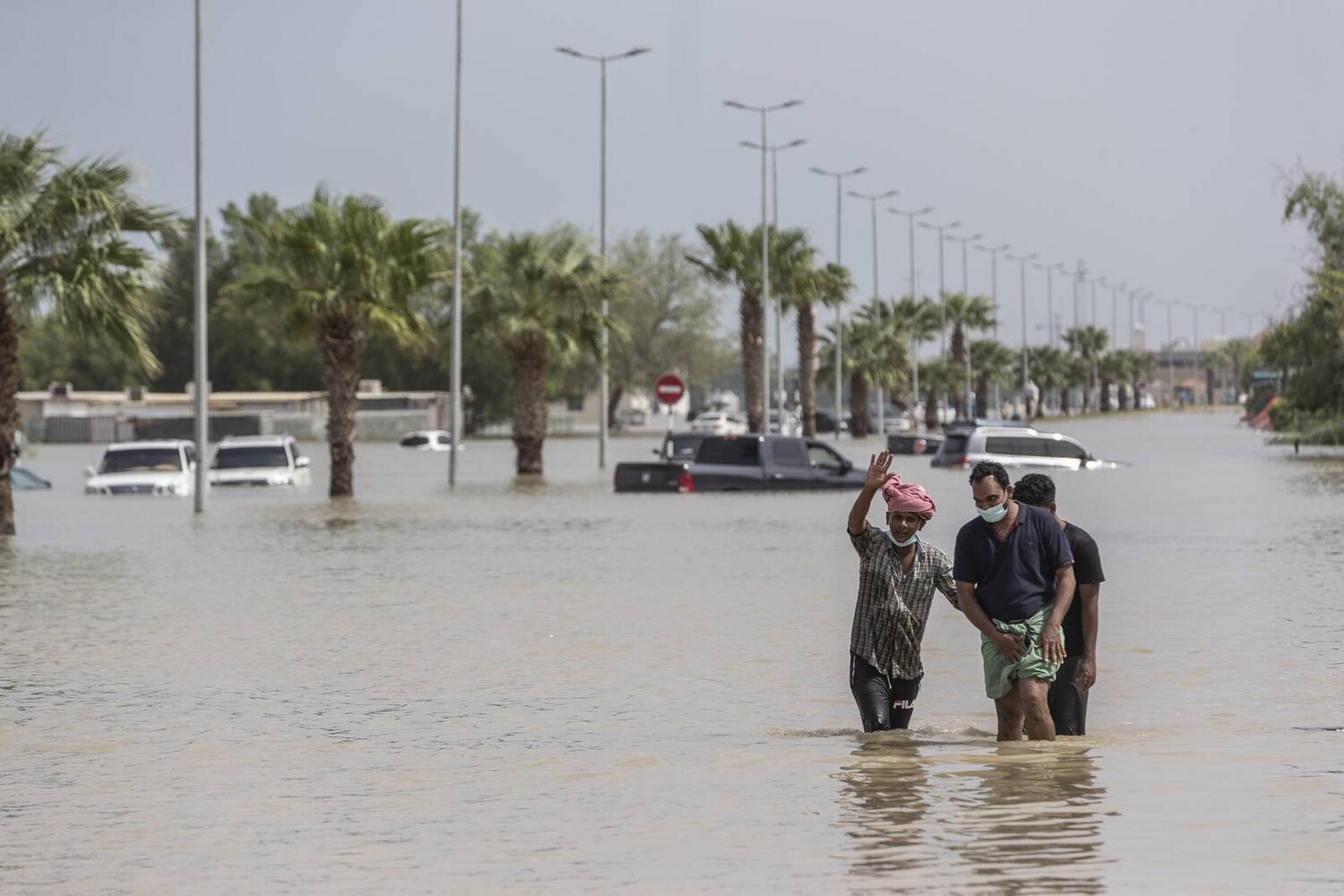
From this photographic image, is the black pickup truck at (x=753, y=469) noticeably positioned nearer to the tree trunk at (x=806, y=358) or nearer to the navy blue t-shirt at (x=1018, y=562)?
the navy blue t-shirt at (x=1018, y=562)

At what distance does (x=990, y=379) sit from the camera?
162m

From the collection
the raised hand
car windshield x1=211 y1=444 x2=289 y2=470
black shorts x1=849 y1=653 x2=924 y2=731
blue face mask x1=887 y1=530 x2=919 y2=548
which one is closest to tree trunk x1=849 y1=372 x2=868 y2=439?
car windshield x1=211 y1=444 x2=289 y2=470

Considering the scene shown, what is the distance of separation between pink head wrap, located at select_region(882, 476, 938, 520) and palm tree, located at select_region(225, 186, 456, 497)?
3623 cm

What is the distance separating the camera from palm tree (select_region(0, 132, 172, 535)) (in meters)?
32.2

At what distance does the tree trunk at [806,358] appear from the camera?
94688 millimetres

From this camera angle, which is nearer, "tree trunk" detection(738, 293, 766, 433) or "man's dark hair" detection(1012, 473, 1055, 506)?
"man's dark hair" detection(1012, 473, 1055, 506)

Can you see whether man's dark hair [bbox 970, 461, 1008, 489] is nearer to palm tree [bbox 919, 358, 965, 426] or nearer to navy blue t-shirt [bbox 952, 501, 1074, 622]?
navy blue t-shirt [bbox 952, 501, 1074, 622]

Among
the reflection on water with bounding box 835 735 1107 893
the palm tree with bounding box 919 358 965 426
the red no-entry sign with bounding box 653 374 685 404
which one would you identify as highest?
the palm tree with bounding box 919 358 965 426

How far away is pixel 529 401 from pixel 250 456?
1059 centimetres

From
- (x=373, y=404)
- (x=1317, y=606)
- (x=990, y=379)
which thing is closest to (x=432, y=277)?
(x=1317, y=606)

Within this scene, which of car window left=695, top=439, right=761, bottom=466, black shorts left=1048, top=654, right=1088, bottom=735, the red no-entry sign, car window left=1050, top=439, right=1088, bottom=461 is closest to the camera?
black shorts left=1048, top=654, right=1088, bottom=735

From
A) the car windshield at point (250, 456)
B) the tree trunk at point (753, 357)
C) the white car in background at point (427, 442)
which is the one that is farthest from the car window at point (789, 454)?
the white car in background at point (427, 442)

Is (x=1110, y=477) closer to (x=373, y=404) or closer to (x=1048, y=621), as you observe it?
(x=1048, y=621)

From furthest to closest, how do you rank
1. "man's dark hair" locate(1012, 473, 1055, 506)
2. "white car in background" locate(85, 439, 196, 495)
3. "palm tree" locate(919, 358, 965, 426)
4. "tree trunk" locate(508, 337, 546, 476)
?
1. "palm tree" locate(919, 358, 965, 426)
2. "tree trunk" locate(508, 337, 546, 476)
3. "white car in background" locate(85, 439, 196, 495)
4. "man's dark hair" locate(1012, 473, 1055, 506)
